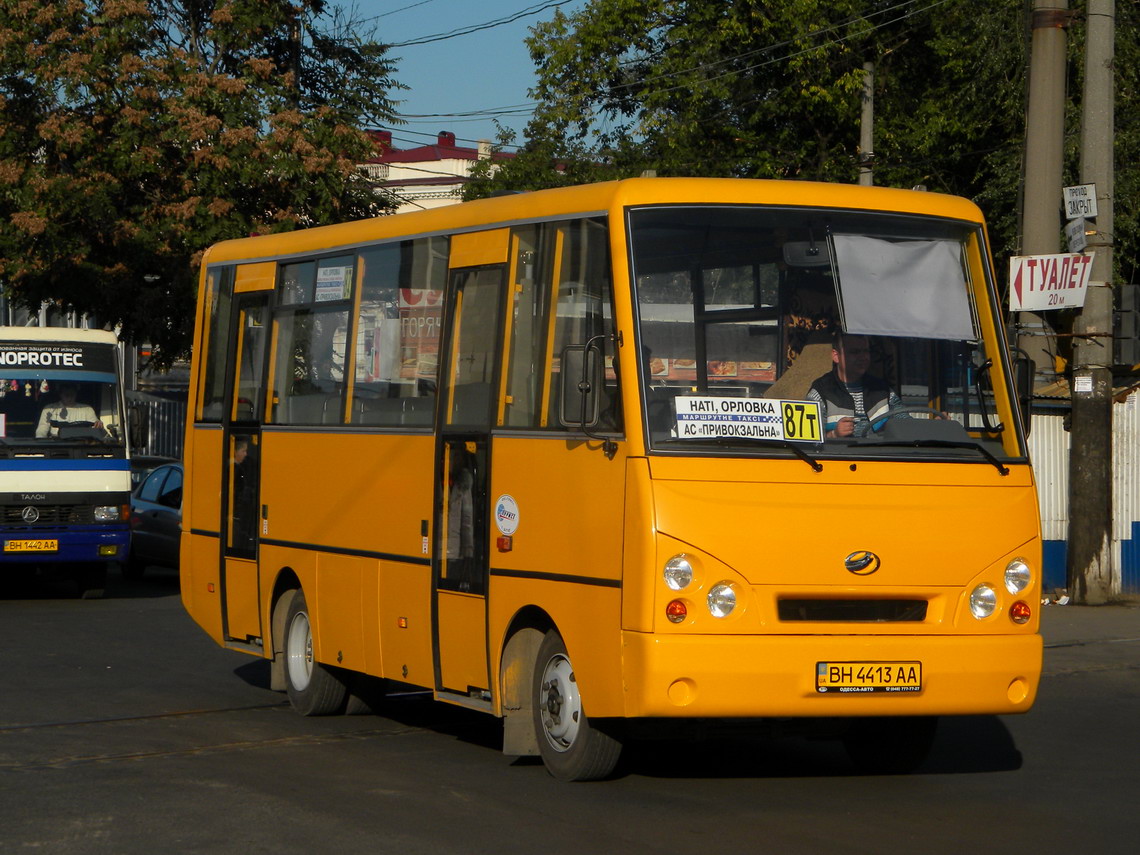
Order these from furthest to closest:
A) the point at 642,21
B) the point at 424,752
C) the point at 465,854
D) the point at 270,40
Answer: the point at 642,21, the point at 270,40, the point at 424,752, the point at 465,854

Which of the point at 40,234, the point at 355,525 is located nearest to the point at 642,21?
the point at 40,234

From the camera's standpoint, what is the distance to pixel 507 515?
351 inches

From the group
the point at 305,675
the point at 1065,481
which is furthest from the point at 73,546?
the point at 1065,481

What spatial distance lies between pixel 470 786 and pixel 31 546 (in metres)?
12.0

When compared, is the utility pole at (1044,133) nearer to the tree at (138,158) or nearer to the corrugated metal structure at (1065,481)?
the corrugated metal structure at (1065,481)

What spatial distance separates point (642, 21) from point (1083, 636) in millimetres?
26908

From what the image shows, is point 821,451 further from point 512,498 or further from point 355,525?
point 355,525

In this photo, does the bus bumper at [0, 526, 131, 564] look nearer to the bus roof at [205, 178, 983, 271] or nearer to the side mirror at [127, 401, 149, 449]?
the side mirror at [127, 401, 149, 449]

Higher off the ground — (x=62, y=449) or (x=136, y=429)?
(x=136, y=429)

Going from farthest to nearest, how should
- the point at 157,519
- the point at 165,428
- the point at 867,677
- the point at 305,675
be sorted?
the point at 165,428, the point at 157,519, the point at 305,675, the point at 867,677

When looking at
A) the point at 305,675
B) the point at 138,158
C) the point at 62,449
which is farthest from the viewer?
the point at 138,158

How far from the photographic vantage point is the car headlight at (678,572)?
7.73 metres

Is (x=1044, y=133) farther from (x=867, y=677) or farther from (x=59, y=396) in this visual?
(x=867, y=677)

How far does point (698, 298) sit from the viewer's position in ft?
27.2
